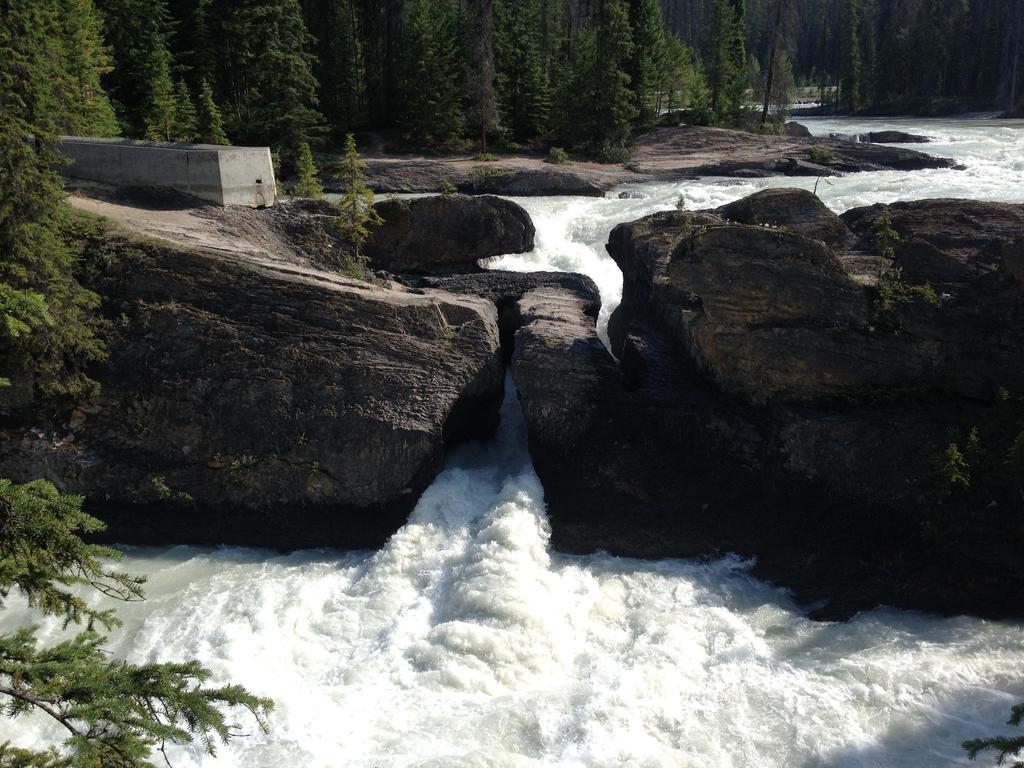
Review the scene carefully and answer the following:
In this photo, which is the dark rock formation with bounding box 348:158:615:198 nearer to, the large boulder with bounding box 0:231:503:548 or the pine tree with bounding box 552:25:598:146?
the pine tree with bounding box 552:25:598:146

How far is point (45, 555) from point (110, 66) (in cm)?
2923

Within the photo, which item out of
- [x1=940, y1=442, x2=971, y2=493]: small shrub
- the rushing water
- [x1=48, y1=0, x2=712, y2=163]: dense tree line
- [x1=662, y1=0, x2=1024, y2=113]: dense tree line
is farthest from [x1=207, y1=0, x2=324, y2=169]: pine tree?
[x1=662, y1=0, x2=1024, y2=113]: dense tree line

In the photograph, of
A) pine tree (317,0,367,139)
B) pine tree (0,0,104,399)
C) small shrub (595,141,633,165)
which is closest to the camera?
pine tree (0,0,104,399)

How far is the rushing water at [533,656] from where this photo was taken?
312 inches

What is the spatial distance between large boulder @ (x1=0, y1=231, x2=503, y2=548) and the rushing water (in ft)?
2.05

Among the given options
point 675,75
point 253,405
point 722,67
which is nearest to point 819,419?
point 253,405

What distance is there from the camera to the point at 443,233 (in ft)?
59.5

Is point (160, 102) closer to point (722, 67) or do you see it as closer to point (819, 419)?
point (819, 419)

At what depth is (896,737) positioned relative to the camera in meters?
7.90

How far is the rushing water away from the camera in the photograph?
26.0 feet

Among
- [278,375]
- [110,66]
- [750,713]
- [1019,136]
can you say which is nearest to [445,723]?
[750,713]

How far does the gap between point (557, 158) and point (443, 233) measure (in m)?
18.5

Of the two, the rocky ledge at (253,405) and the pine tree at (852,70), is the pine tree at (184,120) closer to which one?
the rocky ledge at (253,405)

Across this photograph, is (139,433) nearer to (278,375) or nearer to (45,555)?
(278,375)
